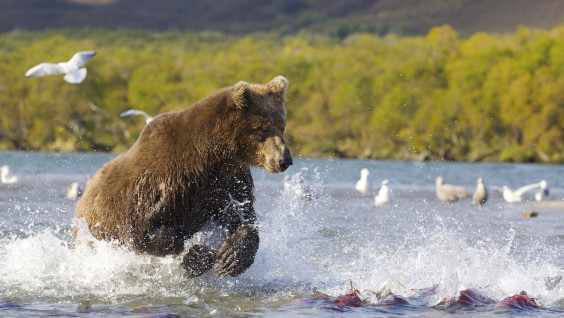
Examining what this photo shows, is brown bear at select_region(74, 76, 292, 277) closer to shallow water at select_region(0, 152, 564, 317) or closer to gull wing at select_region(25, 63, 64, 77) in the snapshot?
shallow water at select_region(0, 152, 564, 317)

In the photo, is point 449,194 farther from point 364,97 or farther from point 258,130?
point 364,97

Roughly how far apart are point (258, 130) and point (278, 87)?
50cm

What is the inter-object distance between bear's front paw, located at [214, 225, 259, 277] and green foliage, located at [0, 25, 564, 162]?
1892 inches

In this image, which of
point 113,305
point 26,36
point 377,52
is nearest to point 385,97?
point 377,52

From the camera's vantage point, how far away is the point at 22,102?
77688 millimetres

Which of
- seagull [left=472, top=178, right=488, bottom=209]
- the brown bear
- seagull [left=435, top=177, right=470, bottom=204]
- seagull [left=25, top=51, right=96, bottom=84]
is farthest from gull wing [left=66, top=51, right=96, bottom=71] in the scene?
seagull [left=472, top=178, right=488, bottom=209]

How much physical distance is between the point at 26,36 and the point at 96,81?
3521 inches

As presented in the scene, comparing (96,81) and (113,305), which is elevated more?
(96,81)

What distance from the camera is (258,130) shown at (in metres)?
5.95

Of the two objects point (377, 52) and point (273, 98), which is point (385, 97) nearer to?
point (377, 52)

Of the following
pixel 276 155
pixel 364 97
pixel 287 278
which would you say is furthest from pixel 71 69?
pixel 364 97

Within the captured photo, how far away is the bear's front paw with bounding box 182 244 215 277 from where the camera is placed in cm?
621

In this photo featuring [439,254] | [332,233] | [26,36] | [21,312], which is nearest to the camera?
[21,312]

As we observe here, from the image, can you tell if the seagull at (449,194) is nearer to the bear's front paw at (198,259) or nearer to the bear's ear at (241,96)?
the bear's front paw at (198,259)
